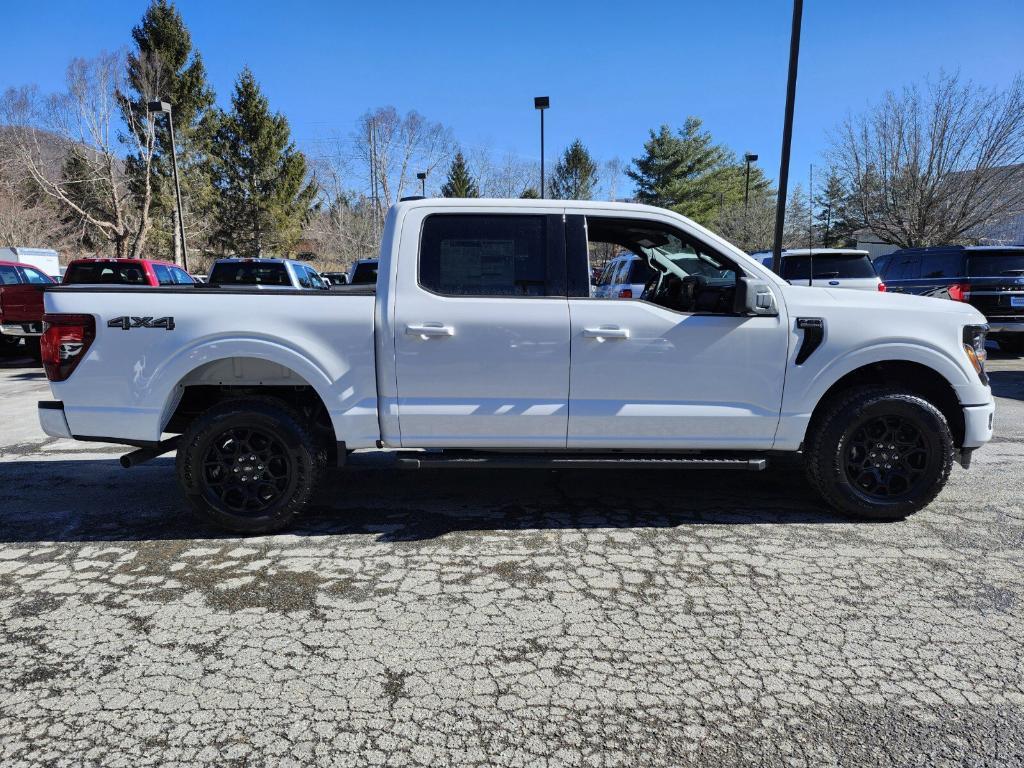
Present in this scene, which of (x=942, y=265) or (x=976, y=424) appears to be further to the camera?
(x=942, y=265)

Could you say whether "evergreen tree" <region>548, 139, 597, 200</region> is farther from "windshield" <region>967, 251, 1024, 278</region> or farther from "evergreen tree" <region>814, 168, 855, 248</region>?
"windshield" <region>967, 251, 1024, 278</region>

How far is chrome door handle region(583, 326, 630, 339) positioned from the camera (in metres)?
4.01

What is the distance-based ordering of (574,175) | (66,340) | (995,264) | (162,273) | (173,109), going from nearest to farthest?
(66,340), (995,264), (162,273), (173,109), (574,175)

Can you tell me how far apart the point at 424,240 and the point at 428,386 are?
36.1 inches

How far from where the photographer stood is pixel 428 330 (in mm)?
3980

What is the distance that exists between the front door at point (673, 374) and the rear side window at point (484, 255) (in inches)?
9.5

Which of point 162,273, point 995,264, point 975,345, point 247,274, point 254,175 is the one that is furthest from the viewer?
point 254,175

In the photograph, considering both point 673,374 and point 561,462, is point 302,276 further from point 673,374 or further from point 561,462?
point 673,374

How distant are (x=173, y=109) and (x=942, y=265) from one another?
43.2m

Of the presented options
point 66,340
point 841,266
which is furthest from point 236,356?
point 841,266

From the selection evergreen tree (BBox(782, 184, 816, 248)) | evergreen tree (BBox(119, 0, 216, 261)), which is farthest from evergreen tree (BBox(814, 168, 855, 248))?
evergreen tree (BBox(119, 0, 216, 261))

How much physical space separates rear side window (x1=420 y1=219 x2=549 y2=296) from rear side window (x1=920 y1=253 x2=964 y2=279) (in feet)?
37.2

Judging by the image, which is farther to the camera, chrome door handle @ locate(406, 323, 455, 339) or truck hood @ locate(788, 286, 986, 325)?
truck hood @ locate(788, 286, 986, 325)

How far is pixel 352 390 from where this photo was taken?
4.06m
